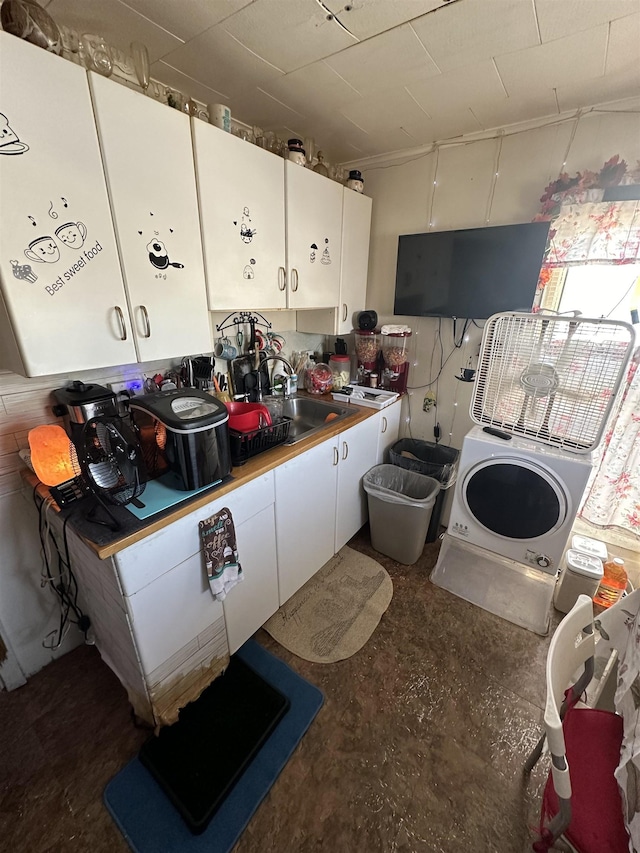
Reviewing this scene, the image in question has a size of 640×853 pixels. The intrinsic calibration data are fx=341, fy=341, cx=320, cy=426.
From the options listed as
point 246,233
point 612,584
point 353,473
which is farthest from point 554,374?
point 246,233

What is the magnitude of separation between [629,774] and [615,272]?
1831mm

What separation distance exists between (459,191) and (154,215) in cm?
166

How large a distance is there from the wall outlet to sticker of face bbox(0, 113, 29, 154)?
77cm

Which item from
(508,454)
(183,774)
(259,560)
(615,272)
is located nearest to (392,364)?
(508,454)

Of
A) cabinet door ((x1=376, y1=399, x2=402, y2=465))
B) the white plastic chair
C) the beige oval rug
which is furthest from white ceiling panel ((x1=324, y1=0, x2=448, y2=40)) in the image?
the beige oval rug

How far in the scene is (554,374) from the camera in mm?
1487

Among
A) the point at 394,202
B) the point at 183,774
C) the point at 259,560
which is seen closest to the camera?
the point at 183,774

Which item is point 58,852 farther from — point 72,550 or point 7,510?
point 7,510

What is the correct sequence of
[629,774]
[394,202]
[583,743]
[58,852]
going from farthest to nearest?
[394,202], [58,852], [583,743], [629,774]

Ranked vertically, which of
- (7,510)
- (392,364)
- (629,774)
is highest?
(392,364)

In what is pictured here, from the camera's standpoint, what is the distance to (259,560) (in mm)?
1478

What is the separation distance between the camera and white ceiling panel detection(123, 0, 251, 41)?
100cm

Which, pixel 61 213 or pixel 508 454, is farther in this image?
pixel 508 454

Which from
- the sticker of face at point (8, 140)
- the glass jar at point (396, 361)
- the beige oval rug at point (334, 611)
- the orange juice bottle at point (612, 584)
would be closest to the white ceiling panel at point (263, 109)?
the sticker of face at point (8, 140)
